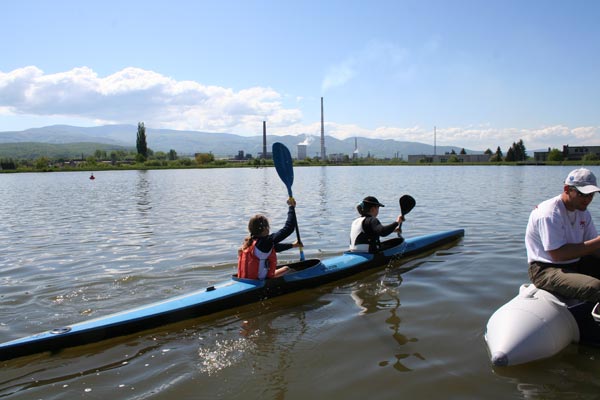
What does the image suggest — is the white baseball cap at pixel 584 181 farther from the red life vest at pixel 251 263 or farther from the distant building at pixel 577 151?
the distant building at pixel 577 151

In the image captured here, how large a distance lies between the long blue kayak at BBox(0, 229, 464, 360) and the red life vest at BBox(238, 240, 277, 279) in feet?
0.32

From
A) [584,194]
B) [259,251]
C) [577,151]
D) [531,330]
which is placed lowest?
[531,330]

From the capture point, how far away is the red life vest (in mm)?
6586

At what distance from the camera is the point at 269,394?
166 inches

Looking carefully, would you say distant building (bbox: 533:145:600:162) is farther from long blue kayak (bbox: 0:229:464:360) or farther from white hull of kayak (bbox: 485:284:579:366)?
white hull of kayak (bbox: 485:284:579:366)

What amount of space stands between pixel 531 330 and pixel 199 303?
13.0 ft

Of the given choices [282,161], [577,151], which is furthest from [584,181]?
[577,151]

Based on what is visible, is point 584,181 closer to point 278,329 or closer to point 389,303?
point 389,303

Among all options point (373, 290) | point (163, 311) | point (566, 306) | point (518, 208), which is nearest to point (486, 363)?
point (566, 306)

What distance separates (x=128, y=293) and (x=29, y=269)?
3.01 m

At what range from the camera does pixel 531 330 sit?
4.51 meters

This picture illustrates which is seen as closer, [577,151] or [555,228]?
[555,228]

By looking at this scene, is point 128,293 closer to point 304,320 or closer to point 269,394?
point 304,320

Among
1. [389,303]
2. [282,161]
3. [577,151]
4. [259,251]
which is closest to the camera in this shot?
[259,251]
